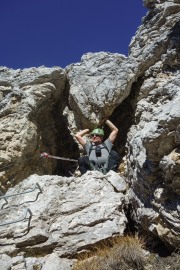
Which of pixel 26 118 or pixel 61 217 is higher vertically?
pixel 26 118

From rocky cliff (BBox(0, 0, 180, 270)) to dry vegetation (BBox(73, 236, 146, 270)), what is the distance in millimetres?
258

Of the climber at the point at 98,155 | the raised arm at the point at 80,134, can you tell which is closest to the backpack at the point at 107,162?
the climber at the point at 98,155

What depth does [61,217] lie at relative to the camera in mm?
8414

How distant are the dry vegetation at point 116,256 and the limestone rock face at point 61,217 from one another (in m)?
0.24

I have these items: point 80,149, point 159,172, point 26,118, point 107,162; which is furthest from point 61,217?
point 80,149

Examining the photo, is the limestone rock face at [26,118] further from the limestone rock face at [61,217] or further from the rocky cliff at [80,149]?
the limestone rock face at [61,217]

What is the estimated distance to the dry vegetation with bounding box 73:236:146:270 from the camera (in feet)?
21.7

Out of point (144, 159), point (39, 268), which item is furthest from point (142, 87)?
point (39, 268)

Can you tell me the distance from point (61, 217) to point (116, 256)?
2.06 m

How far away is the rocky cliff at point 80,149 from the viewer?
715 centimetres

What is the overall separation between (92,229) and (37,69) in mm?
8024

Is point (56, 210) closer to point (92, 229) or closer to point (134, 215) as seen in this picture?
point (92, 229)

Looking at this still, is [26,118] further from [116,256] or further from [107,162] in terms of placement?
[116,256]

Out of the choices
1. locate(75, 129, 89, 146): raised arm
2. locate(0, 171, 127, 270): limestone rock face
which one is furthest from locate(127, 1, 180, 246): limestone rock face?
locate(75, 129, 89, 146): raised arm
